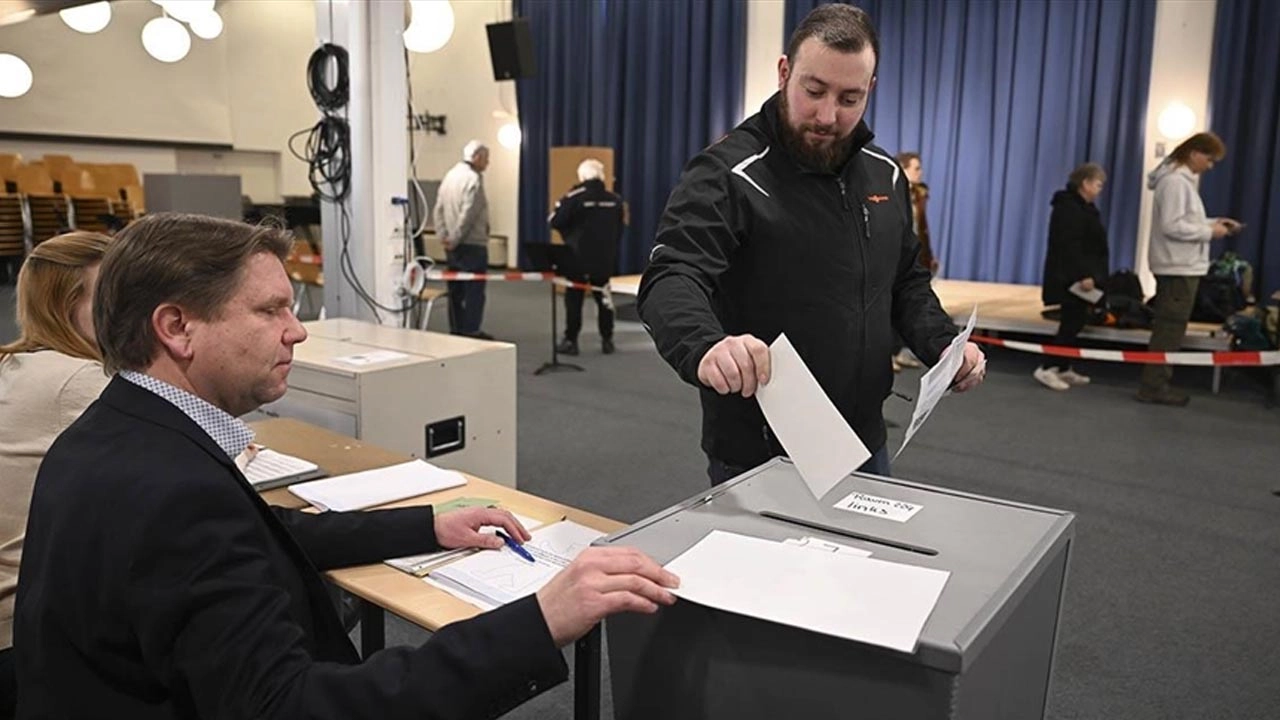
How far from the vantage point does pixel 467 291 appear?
7.14m

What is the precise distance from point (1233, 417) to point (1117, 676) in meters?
3.62

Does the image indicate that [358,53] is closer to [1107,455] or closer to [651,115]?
[1107,455]

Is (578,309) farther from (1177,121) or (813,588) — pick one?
(813,588)

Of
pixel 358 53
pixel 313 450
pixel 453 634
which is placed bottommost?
pixel 313 450

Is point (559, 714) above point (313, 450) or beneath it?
beneath

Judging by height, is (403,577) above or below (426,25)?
below

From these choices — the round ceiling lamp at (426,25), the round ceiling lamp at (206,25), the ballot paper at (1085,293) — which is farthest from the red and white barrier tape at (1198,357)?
the round ceiling lamp at (206,25)

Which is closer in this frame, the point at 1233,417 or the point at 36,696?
the point at 36,696

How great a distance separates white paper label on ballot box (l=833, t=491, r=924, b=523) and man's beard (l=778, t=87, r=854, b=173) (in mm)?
649

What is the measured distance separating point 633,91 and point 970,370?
32.7 feet

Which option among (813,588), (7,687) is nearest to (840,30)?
(813,588)

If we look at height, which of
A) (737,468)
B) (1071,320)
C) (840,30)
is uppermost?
(840,30)

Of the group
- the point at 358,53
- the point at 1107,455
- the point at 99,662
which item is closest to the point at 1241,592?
the point at 1107,455

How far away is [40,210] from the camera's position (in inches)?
360
